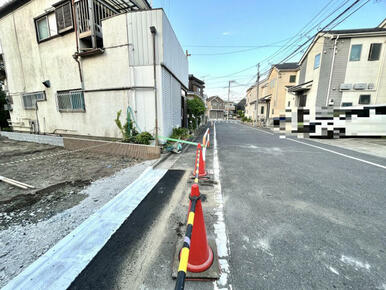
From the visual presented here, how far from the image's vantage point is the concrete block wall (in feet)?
25.0

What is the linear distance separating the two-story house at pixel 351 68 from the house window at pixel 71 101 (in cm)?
1509

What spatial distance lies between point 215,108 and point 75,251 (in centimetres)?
4841

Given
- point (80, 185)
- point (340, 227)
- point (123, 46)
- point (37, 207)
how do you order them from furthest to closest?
1. point (123, 46)
2. point (80, 185)
3. point (37, 207)
4. point (340, 227)

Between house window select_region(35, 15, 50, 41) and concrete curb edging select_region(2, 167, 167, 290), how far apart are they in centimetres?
1031

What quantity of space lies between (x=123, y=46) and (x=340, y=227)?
788 cm

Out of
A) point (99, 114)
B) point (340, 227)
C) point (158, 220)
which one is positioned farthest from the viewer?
point (99, 114)

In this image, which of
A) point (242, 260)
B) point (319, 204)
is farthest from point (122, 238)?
point (319, 204)

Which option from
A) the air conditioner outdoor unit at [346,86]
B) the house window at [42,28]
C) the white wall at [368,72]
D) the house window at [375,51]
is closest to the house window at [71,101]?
the house window at [42,28]

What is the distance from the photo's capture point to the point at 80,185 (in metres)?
3.52

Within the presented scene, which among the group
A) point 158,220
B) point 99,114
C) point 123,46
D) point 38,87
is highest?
point 123,46

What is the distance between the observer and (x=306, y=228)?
2162 millimetres

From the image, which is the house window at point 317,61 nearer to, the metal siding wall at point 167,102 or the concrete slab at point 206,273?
the metal siding wall at point 167,102

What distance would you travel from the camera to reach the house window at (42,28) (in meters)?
7.82

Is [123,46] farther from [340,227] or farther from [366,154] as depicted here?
[366,154]
